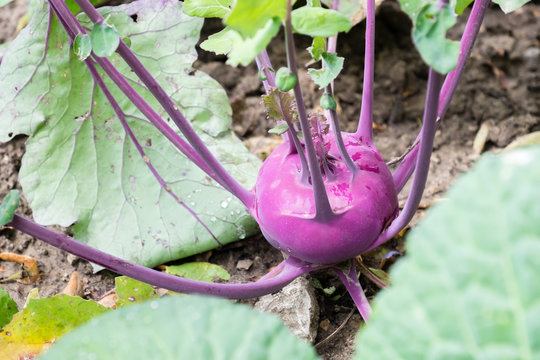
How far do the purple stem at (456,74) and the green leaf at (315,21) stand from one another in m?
0.34

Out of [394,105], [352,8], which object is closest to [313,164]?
[352,8]

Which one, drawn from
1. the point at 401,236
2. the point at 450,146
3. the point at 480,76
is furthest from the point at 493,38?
the point at 401,236

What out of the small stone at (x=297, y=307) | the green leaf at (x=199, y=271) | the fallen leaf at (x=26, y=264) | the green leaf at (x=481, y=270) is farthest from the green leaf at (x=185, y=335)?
the fallen leaf at (x=26, y=264)

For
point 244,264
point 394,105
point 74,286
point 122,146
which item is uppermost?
point 122,146

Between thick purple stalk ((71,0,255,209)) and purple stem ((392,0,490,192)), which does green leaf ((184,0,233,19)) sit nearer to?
thick purple stalk ((71,0,255,209))

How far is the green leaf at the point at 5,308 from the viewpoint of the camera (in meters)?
1.04

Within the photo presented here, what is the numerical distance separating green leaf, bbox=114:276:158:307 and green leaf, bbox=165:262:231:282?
3.9 inches

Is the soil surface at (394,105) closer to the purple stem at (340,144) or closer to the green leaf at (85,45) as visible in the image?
the purple stem at (340,144)

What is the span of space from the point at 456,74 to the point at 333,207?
0.33 metres

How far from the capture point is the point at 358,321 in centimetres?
109

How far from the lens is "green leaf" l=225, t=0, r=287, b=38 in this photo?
1.96 feet

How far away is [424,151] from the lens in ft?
2.66

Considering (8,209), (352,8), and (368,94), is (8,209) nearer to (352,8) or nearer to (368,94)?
(368,94)

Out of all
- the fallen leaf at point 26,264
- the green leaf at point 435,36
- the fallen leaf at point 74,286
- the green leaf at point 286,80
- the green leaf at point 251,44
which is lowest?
the fallen leaf at point 74,286
